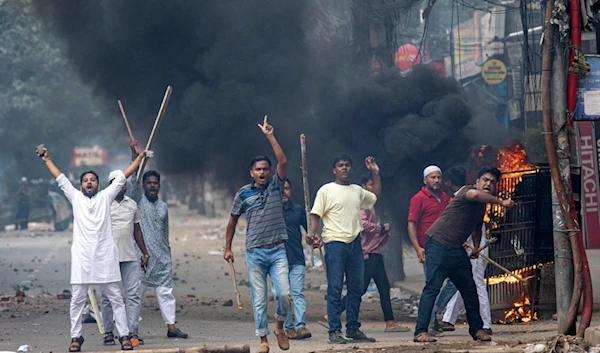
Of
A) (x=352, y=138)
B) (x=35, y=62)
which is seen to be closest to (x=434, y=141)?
(x=352, y=138)

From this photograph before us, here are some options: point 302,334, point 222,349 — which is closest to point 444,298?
point 302,334

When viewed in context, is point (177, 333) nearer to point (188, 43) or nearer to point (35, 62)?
point (188, 43)

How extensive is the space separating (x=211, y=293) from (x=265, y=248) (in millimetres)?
6460

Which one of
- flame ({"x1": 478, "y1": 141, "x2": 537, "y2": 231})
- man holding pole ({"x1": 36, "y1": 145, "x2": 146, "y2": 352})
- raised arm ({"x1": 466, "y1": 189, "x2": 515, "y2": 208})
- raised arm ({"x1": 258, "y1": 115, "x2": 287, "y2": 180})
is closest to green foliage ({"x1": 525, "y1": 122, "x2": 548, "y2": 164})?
flame ({"x1": 478, "y1": 141, "x2": 537, "y2": 231})

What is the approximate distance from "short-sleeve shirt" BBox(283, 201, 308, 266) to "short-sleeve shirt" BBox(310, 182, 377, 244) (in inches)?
17.6

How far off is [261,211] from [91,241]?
1.39 metres

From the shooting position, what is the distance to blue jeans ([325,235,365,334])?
27.7 feet

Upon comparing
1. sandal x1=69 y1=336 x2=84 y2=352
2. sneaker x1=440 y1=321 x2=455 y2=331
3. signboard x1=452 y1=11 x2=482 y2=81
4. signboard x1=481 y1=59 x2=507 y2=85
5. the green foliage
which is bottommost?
sneaker x1=440 y1=321 x2=455 y2=331

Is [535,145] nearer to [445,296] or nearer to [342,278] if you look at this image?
[445,296]

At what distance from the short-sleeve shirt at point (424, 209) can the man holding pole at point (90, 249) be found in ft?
8.60

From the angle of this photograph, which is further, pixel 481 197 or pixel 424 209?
pixel 424 209

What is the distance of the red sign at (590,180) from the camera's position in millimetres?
15516

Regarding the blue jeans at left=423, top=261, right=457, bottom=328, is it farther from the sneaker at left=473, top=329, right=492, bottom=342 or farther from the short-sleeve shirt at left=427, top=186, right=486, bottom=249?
the short-sleeve shirt at left=427, top=186, right=486, bottom=249

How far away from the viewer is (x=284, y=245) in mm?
8203
